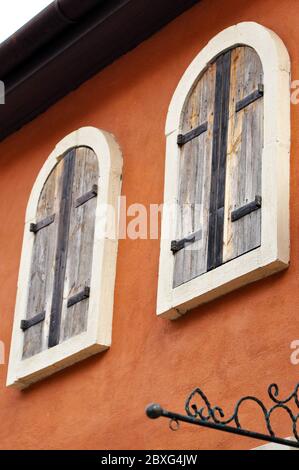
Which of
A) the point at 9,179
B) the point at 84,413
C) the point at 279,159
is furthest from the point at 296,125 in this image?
the point at 9,179

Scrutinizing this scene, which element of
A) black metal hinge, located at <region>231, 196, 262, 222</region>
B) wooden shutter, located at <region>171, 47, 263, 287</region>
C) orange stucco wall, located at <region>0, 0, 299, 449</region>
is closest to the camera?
orange stucco wall, located at <region>0, 0, 299, 449</region>

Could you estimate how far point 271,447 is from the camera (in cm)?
760

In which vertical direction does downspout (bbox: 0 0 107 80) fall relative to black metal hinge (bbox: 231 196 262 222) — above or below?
above

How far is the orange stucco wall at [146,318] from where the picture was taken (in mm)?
8008

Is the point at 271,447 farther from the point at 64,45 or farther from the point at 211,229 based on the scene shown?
the point at 64,45

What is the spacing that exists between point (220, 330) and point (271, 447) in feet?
2.98

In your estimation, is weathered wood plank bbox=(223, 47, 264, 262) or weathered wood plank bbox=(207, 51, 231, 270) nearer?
weathered wood plank bbox=(223, 47, 264, 262)

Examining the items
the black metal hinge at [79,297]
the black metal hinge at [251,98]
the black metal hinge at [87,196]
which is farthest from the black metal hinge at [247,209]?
the black metal hinge at [87,196]

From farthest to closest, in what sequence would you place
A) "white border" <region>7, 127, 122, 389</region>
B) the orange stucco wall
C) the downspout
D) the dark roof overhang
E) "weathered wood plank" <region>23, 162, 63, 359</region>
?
the downspout, the dark roof overhang, "weathered wood plank" <region>23, 162, 63, 359</region>, "white border" <region>7, 127, 122, 389</region>, the orange stucco wall

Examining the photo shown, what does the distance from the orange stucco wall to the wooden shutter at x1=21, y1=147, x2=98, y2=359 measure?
27cm

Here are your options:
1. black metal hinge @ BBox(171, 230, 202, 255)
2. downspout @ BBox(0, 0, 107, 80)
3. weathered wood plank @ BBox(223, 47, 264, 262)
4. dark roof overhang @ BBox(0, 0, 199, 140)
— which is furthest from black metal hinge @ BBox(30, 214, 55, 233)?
weathered wood plank @ BBox(223, 47, 264, 262)

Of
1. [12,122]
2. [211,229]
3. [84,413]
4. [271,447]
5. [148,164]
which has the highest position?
[12,122]

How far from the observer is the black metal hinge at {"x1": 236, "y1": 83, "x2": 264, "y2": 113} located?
8688mm

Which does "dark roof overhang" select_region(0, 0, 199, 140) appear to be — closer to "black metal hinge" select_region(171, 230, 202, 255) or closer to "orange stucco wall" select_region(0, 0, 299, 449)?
"orange stucco wall" select_region(0, 0, 299, 449)
